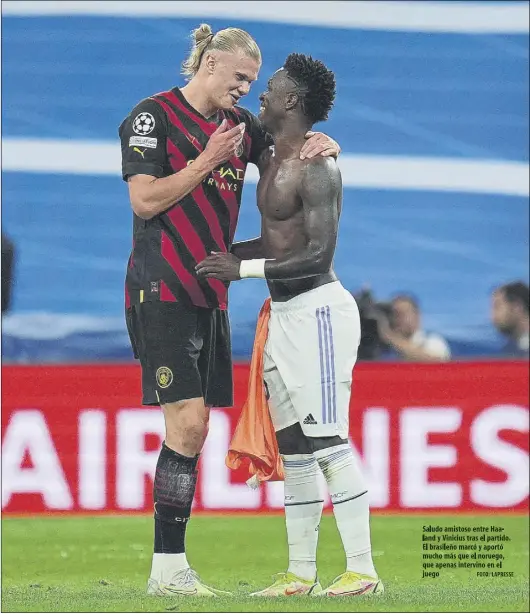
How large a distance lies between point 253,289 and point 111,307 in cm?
109

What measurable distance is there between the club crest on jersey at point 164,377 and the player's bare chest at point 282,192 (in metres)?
0.76

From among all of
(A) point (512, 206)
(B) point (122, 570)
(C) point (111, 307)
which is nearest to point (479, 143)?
(A) point (512, 206)

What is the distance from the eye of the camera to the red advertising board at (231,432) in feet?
28.9

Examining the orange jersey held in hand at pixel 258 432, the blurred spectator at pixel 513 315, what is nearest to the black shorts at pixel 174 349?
the orange jersey held in hand at pixel 258 432

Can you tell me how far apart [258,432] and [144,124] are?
1366mm

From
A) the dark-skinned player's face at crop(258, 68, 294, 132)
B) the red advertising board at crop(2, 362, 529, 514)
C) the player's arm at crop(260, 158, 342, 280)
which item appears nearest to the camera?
the player's arm at crop(260, 158, 342, 280)

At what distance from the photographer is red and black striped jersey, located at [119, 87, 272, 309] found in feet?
19.1

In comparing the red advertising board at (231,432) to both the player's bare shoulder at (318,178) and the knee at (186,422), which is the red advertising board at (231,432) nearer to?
the knee at (186,422)

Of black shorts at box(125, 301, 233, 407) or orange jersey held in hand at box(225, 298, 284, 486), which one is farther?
orange jersey held in hand at box(225, 298, 284, 486)

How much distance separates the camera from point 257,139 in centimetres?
614

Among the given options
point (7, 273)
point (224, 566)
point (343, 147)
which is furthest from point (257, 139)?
point (343, 147)

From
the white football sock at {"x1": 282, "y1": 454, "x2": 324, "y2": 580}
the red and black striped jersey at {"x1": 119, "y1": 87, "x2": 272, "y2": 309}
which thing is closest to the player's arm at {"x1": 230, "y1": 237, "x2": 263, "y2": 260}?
the red and black striped jersey at {"x1": 119, "y1": 87, "x2": 272, "y2": 309}

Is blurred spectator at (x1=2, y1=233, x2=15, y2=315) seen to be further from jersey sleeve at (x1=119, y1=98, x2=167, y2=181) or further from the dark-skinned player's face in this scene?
the dark-skinned player's face

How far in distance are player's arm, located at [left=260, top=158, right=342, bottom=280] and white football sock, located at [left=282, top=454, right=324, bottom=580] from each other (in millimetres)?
788
